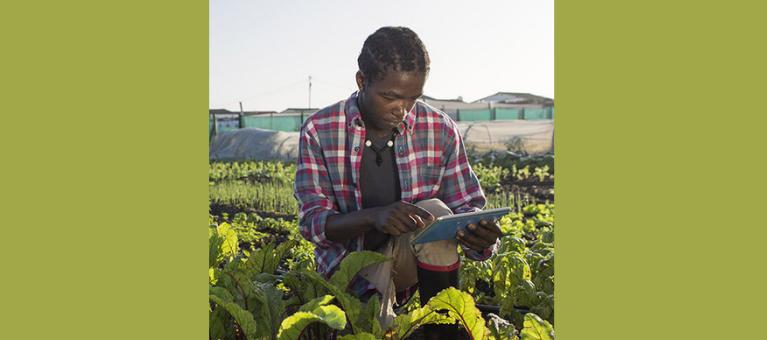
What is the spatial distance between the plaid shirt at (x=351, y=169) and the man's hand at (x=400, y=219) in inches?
14.6

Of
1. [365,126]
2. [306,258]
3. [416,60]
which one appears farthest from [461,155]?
[306,258]

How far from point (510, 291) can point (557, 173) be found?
1.07 meters

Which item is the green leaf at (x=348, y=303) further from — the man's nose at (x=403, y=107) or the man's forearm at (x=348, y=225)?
the man's nose at (x=403, y=107)

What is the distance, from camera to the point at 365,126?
3.00m

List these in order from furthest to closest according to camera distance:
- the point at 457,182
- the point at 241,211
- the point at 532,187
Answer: the point at 532,187 < the point at 241,211 < the point at 457,182

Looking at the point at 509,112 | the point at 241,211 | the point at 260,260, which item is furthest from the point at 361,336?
the point at 509,112

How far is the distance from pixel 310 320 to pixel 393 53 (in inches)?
40.2

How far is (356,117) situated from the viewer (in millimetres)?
2980

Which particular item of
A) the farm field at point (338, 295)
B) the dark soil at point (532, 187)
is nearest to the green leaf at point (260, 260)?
the farm field at point (338, 295)

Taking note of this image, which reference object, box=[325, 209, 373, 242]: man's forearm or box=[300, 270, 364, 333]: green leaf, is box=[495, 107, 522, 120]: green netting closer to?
box=[325, 209, 373, 242]: man's forearm

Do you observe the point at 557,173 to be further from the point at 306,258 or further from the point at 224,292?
the point at 306,258

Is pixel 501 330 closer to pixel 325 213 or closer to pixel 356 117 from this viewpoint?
pixel 325 213

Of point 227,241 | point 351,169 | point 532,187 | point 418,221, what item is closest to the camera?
point 418,221

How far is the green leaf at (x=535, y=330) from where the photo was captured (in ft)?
7.84
